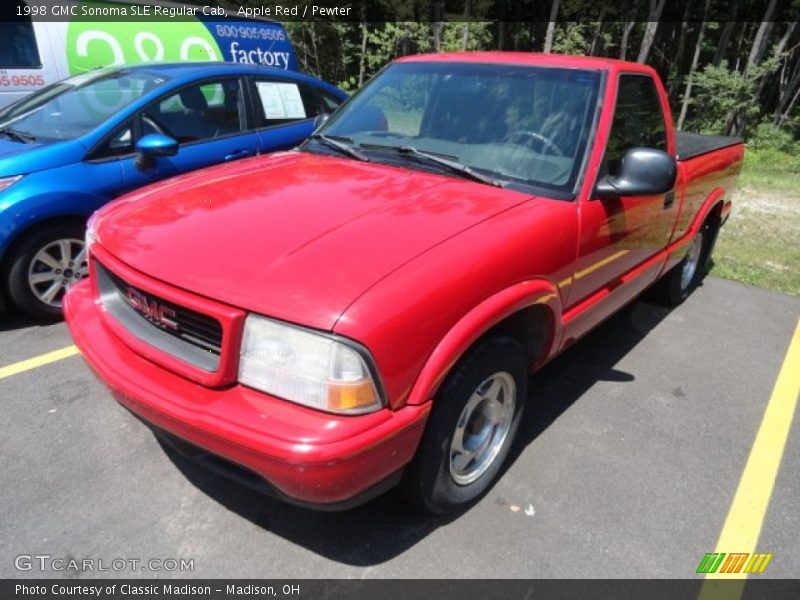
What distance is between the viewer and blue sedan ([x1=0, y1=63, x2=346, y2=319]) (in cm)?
375

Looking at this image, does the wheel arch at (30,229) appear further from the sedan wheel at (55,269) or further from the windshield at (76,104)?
the windshield at (76,104)

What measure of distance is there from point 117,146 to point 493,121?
2811 millimetres

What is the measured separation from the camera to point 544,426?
310 cm

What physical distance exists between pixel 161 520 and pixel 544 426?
75.9 inches

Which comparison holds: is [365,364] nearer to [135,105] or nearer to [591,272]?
[591,272]

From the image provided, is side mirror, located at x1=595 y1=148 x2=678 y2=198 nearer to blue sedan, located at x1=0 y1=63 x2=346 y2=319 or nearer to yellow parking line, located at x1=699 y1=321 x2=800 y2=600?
yellow parking line, located at x1=699 y1=321 x2=800 y2=600

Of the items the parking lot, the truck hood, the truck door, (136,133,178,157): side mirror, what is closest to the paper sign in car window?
(136,133,178,157): side mirror

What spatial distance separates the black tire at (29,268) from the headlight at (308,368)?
276 cm

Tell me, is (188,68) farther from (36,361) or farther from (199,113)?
(36,361)

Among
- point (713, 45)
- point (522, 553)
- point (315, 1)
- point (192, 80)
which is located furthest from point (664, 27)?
point (522, 553)

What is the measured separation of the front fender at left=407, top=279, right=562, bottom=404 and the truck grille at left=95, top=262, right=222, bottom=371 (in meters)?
0.70

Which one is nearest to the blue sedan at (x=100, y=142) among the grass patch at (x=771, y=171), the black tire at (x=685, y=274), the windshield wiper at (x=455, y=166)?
the windshield wiper at (x=455, y=166)

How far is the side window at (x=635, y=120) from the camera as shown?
9.66 feet

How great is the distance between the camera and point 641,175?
261 centimetres
